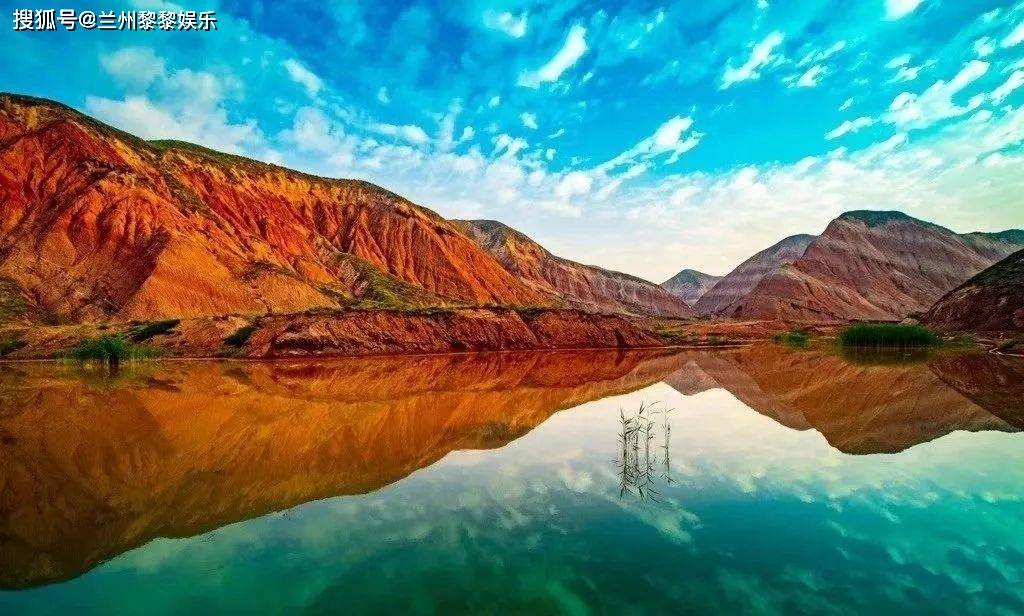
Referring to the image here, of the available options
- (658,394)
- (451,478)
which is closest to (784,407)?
(658,394)

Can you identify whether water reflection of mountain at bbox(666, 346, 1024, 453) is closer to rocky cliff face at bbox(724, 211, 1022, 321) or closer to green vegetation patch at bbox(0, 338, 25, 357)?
green vegetation patch at bbox(0, 338, 25, 357)

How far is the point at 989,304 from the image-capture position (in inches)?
2311

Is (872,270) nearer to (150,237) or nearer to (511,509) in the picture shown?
(150,237)

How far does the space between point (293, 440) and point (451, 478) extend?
5010 mm

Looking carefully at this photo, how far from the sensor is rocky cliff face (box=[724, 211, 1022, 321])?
4727 inches

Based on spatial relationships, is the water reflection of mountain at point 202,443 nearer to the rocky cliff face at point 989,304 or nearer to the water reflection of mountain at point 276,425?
the water reflection of mountain at point 276,425

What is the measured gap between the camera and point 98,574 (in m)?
6.16

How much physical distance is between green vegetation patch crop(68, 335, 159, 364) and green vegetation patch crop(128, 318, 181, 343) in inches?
61.9

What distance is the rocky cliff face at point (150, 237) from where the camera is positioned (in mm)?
51500

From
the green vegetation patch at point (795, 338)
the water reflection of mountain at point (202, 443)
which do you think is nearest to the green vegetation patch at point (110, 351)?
the water reflection of mountain at point (202, 443)

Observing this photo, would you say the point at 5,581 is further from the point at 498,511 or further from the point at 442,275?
the point at 442,275

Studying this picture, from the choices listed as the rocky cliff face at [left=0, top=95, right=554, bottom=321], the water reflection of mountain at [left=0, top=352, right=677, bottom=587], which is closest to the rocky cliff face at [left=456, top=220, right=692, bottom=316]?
the rocky cliff face at [left=0, top=95, right=554, bottom=321]

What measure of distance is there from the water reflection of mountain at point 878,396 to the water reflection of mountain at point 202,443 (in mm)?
5674

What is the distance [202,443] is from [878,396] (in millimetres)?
20498
